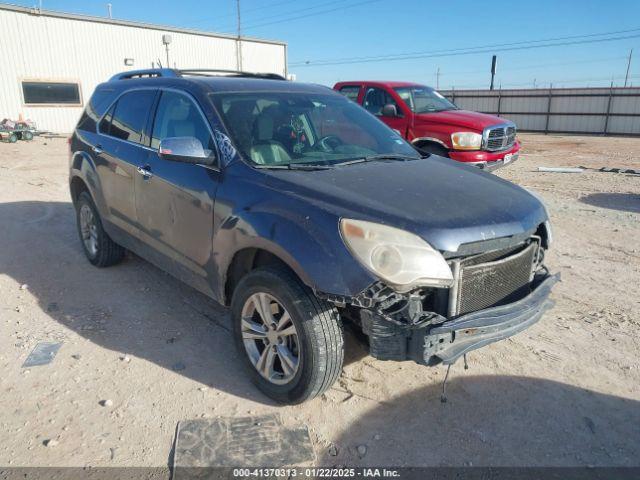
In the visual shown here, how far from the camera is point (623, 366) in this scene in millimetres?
3385

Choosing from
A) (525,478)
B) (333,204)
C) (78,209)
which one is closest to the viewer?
(525,478)

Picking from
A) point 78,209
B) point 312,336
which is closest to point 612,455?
point 312,336

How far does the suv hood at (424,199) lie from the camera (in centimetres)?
254

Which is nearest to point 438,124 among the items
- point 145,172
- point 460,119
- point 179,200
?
point 460,119

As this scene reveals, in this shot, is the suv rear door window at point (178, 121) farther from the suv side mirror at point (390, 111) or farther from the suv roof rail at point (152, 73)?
the suv side mirror at point (390, 111)

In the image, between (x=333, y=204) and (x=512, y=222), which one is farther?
(x=512, y=222)

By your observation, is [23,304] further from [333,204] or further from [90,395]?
[333,204]

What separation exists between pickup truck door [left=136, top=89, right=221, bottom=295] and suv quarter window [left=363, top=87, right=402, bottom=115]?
6.51 metres

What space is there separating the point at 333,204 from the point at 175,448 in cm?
153

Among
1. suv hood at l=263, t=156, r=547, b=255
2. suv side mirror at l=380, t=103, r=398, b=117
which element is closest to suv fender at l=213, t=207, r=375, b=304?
suv hood at l=263, t=156, r=547, b=255

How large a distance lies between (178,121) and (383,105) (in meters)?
6.77

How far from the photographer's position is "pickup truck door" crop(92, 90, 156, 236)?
4059mm

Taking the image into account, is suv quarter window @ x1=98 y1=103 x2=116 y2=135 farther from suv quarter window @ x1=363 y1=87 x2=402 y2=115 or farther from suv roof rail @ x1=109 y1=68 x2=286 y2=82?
suv quarter window @ x1=363 y1=87 x2=402 y2=115

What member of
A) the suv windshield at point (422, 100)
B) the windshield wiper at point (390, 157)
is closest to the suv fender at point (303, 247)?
the windshield wiper at point (390, 157)
